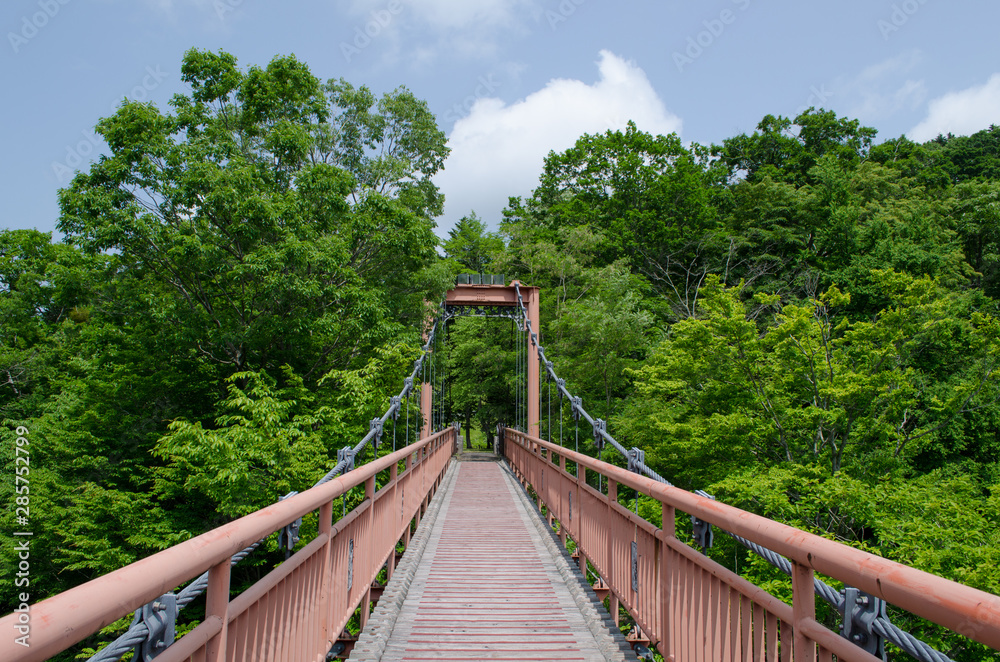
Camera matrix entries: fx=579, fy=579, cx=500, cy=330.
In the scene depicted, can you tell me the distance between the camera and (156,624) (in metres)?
1.17

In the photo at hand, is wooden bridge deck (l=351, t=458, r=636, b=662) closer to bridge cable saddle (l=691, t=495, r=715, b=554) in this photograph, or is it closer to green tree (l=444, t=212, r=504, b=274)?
bridge cable saddle (l=691, t=495, r=715, b=554)

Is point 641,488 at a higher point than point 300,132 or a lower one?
lower

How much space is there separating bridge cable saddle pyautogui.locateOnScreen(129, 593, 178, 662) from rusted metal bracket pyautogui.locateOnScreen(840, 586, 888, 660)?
4.55 ft

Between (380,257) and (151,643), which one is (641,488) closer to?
(151,643)

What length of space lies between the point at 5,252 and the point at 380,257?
72.6ft

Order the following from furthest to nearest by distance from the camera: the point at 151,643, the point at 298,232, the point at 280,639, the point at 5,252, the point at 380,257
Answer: the point at 5,252 → the point at 380,257 → the point at 298,232 → the point at 280,639 → the point at 151,643

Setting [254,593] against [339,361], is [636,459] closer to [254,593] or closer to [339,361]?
[254,593]

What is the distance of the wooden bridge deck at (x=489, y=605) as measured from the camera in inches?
119

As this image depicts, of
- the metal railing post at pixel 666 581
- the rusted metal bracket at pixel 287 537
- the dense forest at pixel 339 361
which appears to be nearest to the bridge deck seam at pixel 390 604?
the rusted metal bracket at pixel 287 537

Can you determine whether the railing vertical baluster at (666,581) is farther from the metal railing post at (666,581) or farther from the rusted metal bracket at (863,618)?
the rusted metal bracket at (863,618)

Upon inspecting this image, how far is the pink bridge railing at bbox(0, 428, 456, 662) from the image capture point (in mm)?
835

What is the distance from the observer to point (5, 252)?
25.6 meters

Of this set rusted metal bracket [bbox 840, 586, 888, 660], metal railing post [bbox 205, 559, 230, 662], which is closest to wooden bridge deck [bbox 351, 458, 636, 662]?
metal railing post [bbox 205, 559, 230, 662]

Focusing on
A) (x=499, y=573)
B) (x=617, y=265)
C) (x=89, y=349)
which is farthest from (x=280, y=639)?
(x=617, y=265)
